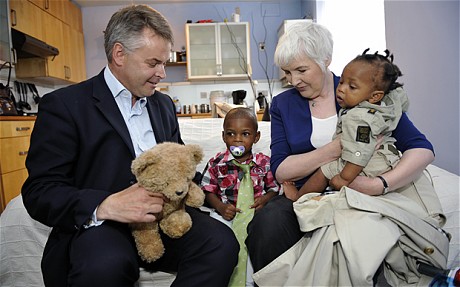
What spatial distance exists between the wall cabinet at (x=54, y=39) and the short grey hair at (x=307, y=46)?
3.48 meters

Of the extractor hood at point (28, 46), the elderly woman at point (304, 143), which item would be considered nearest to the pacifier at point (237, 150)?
the elderly woman at point (304, 143)

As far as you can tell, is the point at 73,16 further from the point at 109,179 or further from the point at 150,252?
the point at 150,252

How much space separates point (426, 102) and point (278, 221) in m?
1.73

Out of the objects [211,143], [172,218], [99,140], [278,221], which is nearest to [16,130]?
[211,143]

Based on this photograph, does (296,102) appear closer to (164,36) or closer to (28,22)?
(164,36)

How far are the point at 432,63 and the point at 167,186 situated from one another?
6.66 feet

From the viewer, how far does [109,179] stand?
1100mm

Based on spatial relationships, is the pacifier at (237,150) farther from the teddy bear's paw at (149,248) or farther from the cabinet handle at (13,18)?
the cabinet handle at (13,18)

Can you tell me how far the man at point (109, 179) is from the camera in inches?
37.9

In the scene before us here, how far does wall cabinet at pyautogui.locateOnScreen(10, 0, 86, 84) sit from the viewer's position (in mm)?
3807

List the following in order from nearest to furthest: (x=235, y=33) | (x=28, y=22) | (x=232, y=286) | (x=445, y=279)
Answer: (x=445, y=279), (x=232, y=286), (x=28, y=22), (x=235, y=33)

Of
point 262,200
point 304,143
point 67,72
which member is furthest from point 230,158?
point 67,72

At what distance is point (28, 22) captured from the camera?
12.6ft

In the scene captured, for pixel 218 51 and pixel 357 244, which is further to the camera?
pixel 218 51
